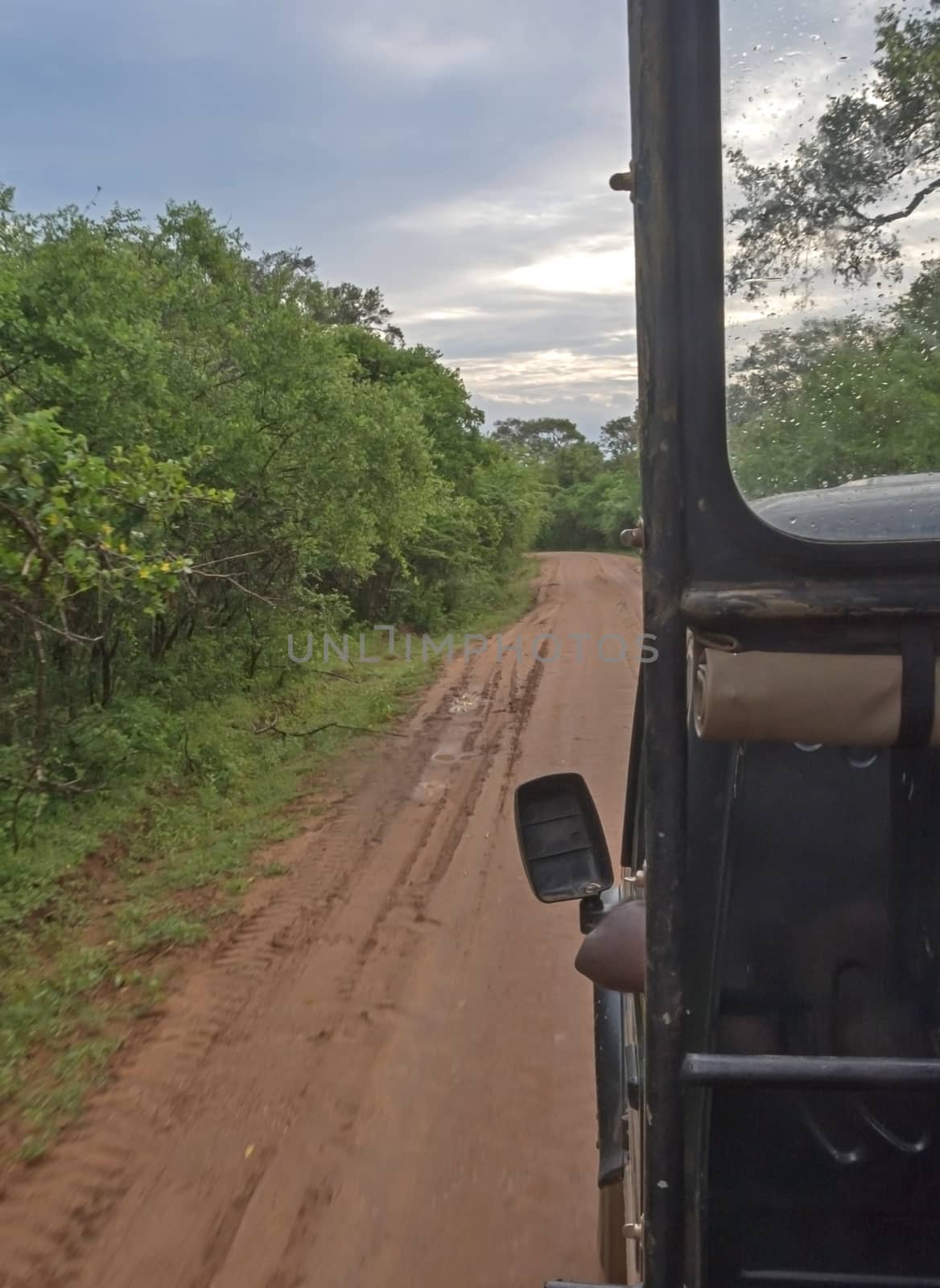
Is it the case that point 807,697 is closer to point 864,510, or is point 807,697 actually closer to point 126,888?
point 864,510

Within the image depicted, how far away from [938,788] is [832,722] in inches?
17.0

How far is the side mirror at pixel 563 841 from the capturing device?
6.57 feet

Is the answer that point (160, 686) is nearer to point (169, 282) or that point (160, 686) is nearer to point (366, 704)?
point (366, 704)

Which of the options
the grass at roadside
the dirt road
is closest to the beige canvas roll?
the dirt road

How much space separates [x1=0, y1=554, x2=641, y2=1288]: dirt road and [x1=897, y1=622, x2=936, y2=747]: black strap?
2.56 metres

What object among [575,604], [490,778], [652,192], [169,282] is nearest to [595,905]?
[652,192]

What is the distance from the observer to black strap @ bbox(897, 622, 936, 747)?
3.14 ft

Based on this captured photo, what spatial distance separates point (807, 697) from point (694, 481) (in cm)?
25

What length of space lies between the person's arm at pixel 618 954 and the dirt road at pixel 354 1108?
173 centimetres

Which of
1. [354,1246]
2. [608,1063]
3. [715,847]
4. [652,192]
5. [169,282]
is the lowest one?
[354,1246]

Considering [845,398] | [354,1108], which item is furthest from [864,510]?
[354,1108]

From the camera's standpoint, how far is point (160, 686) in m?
8.41

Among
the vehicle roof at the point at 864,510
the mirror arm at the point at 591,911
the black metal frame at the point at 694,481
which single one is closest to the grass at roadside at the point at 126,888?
the mirror arm at the point at 591,911

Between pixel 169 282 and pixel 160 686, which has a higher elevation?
pixel 169 282
